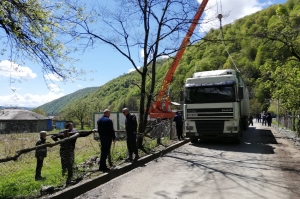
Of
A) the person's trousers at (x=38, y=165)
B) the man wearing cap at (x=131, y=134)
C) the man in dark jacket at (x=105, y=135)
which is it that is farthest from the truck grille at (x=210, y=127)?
the person's trousers at (x=38, y=165)

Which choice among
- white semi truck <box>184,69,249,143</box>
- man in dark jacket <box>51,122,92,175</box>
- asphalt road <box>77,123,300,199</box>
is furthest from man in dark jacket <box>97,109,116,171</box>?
white semi truck <box>184,69,249,143</box>

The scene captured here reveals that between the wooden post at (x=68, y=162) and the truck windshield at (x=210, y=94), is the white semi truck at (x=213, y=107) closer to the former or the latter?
the truck windshield at (x=210, y=94)

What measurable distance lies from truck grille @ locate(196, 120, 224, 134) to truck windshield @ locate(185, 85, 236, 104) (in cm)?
106

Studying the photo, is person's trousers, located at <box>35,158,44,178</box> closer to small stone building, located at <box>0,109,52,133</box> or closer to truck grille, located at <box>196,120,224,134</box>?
truck grille, located at <box>196,120,224,134</box>

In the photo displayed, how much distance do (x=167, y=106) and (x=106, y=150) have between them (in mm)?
23934

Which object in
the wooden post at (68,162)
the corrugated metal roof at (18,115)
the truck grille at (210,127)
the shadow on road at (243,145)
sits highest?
the corrugated metal roof at (18,115)

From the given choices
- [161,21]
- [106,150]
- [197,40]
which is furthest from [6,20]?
[197,40]

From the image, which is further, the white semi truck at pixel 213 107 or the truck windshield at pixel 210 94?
the truck windshield at pixel 210 94

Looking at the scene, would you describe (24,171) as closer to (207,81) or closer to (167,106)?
(207,81)

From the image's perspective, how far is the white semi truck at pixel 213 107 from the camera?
14148mm

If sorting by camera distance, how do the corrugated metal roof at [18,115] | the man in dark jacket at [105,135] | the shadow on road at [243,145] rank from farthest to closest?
the corrugated metal roof at [18,115], the shadow on road at [243,145], the man in dark jacket at [105,135]

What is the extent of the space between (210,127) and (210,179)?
7124mm

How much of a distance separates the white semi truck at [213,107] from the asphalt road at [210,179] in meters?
3.08

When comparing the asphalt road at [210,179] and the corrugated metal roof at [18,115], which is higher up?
the corrugated metal roof at [18,115]
